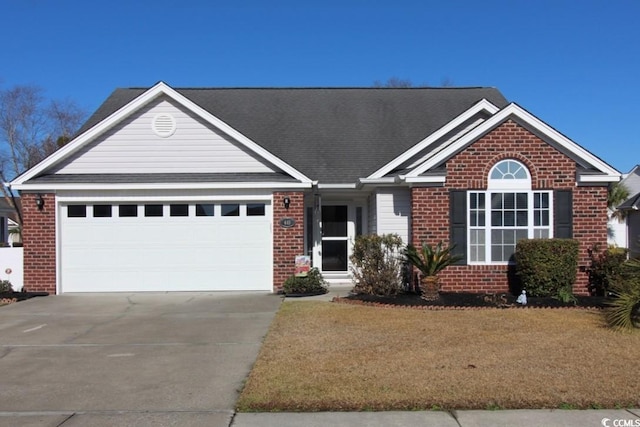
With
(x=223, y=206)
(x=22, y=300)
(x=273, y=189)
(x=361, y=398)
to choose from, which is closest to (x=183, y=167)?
(x=223, y=206)

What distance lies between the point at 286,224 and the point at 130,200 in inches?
155

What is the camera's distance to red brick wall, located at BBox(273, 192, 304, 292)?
1383 cm

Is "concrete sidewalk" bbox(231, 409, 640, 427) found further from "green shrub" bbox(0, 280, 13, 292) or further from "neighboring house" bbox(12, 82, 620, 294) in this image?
"green shrub" bbox(0, 280, 13, 292)

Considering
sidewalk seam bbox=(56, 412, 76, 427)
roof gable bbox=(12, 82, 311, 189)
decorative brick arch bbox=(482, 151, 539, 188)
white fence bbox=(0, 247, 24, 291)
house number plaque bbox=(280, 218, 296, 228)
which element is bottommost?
sidewalk seam bbox=(56, 412, 76, 427)

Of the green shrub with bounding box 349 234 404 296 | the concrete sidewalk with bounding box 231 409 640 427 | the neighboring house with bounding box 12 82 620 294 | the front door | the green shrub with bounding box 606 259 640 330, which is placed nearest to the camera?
the concrete sidewalk with bounding box 231 409 640 427

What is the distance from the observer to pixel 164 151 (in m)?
14.2

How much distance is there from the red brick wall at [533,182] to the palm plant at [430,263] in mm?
775

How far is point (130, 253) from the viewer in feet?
45.9

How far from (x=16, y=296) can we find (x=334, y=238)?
26.4 feet

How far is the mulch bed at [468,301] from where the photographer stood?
11227 mm

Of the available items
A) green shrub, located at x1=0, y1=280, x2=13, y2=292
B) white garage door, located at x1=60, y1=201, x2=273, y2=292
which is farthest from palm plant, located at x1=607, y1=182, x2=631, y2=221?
green shrub, located at x1=0, y1=280, x2=13, y2=292

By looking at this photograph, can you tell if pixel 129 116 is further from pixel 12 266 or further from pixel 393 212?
pixel 393 212

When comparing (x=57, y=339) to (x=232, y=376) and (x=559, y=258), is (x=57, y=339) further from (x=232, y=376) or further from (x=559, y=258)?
(x=559, y=258)

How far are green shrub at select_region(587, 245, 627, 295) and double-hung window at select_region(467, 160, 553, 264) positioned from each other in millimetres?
1132
